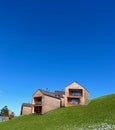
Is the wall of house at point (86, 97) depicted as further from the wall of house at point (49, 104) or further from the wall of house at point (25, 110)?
the wall of house at point (25, 110)

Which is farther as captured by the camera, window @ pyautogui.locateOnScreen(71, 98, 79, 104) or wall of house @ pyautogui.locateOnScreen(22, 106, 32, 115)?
wall of house @ pyautogui.locateOnScreen(22, 106, 32, 115)

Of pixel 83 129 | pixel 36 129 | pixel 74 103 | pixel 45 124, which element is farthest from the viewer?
pixel 74 103

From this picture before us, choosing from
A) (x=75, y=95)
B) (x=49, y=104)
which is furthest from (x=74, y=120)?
(x=75, y=95)

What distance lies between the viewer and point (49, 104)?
7088 cm

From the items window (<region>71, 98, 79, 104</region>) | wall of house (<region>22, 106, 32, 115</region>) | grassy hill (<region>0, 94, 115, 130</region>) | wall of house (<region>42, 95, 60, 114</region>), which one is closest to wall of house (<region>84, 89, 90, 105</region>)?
window (<region>71, 98, 79, 104</region>)

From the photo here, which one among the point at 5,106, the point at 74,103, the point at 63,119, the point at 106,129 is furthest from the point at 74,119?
the point at 5,106

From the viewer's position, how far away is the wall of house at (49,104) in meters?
69.1

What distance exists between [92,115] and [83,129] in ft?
42.8

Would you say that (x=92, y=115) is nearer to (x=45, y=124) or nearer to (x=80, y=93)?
(x=45, y=124)

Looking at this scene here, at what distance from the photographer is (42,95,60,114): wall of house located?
2719 inches

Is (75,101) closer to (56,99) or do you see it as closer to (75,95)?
(75,95)

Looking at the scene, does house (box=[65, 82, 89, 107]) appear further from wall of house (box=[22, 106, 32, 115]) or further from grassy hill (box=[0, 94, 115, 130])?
wall of house (box=[22, 106, 32, 115])

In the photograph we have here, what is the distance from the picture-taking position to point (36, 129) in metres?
42.5

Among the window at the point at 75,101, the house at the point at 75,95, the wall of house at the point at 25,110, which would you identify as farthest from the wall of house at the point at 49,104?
the wall of house at the point at 25,110
